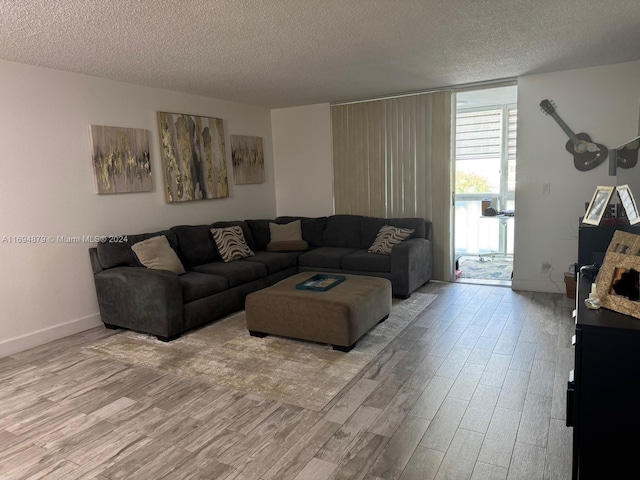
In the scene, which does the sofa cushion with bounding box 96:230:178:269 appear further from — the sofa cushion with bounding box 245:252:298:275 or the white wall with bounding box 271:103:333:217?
the white wall with bounding box 271:103:333:217

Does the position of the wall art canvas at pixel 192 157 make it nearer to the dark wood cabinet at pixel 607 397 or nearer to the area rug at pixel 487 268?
the area rug at pixel 487 268

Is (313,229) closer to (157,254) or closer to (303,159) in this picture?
(303,159)

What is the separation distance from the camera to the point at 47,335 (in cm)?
389

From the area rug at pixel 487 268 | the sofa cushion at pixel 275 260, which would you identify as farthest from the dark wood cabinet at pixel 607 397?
the area rug at pixel 487 268

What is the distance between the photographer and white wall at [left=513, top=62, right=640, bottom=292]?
14.3 feet

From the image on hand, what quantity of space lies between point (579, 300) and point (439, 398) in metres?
1.14

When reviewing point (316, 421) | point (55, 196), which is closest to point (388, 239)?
point (316, 421)

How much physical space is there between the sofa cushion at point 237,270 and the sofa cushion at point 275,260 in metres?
0.11

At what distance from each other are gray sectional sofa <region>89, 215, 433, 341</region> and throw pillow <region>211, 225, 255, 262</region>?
0.08m

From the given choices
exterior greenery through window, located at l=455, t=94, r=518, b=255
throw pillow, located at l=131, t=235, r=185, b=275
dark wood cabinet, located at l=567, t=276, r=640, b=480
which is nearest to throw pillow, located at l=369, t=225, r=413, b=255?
exterior greenery through window, located at l=455, t=94, r=518, b=255

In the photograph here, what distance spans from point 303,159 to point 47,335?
3.94m

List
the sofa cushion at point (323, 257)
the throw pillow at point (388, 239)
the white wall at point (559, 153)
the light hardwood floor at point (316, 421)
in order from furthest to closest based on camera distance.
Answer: the sofa cushion at point (323, 257), the throw pillow at point (388, 239), the white wall at point (559, 153), the light hardwood floor at point (316, 421)

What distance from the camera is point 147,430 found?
243 cm

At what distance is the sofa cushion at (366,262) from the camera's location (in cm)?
489
